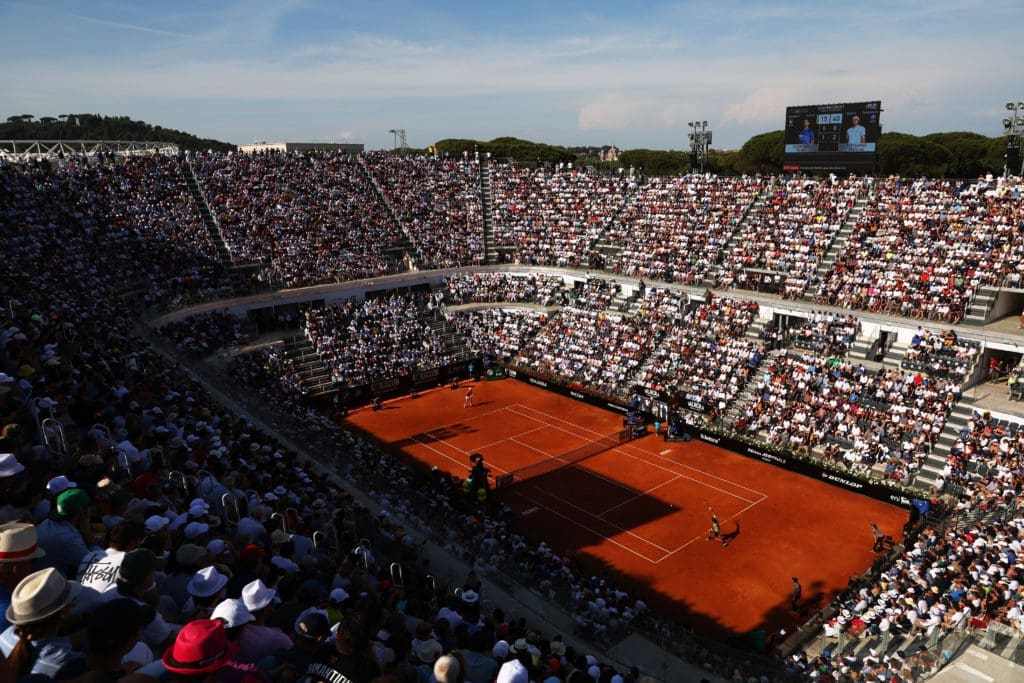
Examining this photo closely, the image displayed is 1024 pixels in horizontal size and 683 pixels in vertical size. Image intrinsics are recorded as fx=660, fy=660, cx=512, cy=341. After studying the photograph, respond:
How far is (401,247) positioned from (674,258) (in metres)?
23.0

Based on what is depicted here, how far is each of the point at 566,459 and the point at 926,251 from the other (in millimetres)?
24232

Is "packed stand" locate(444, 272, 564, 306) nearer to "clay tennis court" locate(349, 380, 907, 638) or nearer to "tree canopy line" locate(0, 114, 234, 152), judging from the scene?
"clay tennis court" locate(349, 380, 907, 638)

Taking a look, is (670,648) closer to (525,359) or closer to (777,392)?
(777,392)

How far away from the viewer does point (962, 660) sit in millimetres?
16516

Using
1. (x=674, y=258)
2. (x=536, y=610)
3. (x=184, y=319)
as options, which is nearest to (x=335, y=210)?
(x=184, y=319)

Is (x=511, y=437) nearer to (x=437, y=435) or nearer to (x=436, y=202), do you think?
(x=437, y=435)

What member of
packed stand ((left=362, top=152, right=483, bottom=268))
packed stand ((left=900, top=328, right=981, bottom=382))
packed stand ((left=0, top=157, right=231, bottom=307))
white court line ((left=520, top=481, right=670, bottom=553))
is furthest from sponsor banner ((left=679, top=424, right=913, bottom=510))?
packed stand ((left=0, top=157, right=231, bottom=307))

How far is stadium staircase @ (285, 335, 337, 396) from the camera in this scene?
4227cm

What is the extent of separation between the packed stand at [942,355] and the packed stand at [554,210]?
1020 inches

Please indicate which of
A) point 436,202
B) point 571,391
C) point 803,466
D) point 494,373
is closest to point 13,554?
point 803,466

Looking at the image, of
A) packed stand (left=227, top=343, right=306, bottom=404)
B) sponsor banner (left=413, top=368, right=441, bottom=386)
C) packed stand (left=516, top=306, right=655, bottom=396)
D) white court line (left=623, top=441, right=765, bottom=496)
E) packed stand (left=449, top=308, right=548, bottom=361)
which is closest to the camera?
white court line (left=623, top=441, right=765, bottom=496)

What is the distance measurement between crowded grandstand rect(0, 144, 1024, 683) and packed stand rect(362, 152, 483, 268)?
0.36 m

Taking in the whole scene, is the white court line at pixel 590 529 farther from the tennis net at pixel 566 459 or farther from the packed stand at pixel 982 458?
the packed stand at pixel 982 458

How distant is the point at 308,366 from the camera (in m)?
43.7
